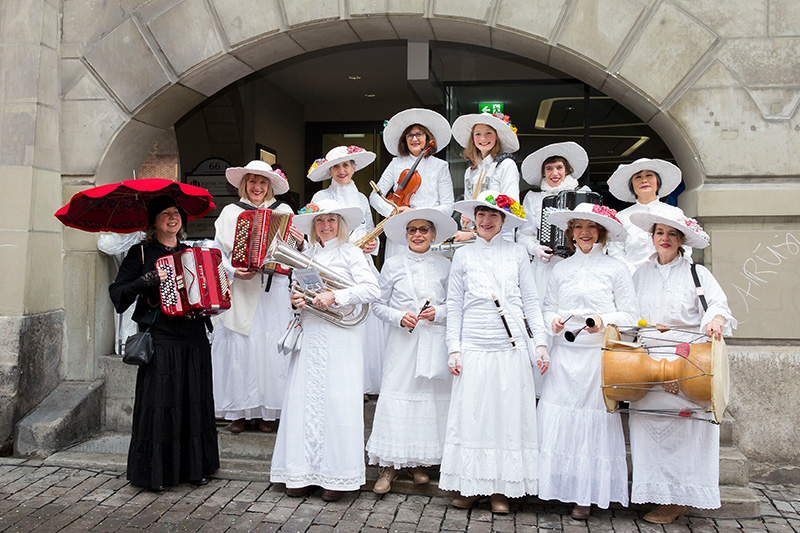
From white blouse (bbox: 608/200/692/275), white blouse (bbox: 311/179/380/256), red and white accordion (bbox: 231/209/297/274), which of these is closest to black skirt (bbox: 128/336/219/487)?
red and white accordion (bbox: 231/209/297/274)

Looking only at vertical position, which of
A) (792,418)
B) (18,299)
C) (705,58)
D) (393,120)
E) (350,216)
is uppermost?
(705,58)

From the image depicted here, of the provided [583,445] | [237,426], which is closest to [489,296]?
[583,445]

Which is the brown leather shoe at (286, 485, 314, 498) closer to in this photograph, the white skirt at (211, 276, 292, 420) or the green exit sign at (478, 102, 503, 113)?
the white skirt at (211, 276, 292, 420)

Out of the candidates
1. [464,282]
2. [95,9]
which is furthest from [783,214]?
[95,9]

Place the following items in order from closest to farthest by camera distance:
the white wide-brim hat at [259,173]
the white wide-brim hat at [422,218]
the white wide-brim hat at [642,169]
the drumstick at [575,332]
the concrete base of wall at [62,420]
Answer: the drumstick at [575,332]
the white wide-brim hat at [422,218]
the white wide-brim hat at [642,169]
the white wide-brim hat at [259,173]
the concrete base of wall at [62,420]

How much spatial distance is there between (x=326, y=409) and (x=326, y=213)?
139cm

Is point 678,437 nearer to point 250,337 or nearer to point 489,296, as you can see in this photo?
point 489,296

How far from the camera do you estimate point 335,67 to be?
9.70 metres

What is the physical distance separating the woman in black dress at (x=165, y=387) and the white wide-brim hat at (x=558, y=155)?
282cm

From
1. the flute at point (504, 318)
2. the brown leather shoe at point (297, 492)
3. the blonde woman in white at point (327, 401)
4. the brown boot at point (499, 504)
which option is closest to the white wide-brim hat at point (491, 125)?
the blonde woman in white at point (327, 401)

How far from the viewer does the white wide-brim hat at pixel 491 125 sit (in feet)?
19.9

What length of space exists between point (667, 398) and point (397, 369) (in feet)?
5.96

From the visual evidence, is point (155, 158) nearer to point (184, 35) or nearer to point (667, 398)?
point (184, 35)

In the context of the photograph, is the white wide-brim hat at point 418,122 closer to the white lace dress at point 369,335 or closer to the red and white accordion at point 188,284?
the white lace dress at point 369,335
